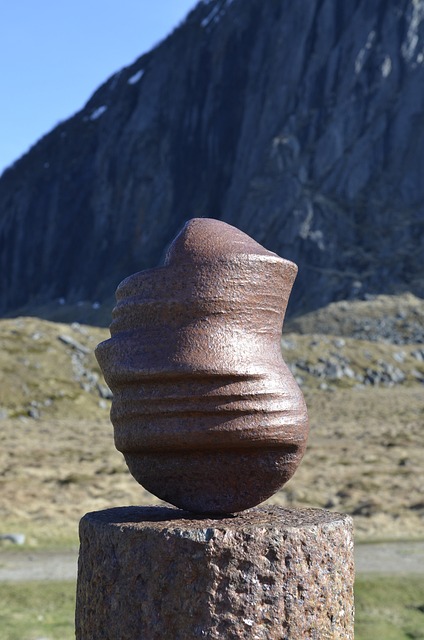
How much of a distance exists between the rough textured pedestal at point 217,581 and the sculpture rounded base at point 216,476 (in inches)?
10.5

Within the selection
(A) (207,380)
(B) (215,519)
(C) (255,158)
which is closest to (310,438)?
(B) (215,519)

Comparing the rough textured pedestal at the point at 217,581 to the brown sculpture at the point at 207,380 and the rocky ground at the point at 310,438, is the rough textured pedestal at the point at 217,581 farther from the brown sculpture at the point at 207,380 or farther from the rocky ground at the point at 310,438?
the rocky ground at the point at 310,438

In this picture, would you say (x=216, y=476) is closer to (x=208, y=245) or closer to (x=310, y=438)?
(x=208, y=245)

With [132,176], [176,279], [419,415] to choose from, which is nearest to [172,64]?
[132,176]

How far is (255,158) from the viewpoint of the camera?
5875 cm

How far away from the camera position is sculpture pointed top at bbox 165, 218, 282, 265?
4.77m

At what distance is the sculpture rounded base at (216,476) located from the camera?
4648 mm

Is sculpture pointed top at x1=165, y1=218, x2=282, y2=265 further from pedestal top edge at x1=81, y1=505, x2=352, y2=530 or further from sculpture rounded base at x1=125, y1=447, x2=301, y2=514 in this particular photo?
pedestal top edge at x1=81, y1=505, x2=352, y2=530

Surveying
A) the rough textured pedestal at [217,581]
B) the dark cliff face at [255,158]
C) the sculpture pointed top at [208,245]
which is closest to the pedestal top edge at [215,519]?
the rough textured pedestal at [217,581]

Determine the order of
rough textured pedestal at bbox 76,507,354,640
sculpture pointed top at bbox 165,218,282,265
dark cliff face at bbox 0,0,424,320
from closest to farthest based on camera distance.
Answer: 1. rough textured pedestal at bbox 76,507,354,640
2. sculpture pointed top at bbox 165,218,282,265
3. dark cliff face at bbox 0,0,424,320

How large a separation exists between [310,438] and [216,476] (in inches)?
609

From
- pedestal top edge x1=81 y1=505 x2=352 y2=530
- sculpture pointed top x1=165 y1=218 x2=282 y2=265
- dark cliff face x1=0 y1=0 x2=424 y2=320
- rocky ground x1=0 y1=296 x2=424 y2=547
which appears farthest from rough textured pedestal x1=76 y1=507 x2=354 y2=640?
dark cliff face x1=0 y1=0 x2=424 y2=320

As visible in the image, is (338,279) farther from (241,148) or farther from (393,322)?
(241,148)

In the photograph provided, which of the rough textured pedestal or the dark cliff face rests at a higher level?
the dark cliff face
